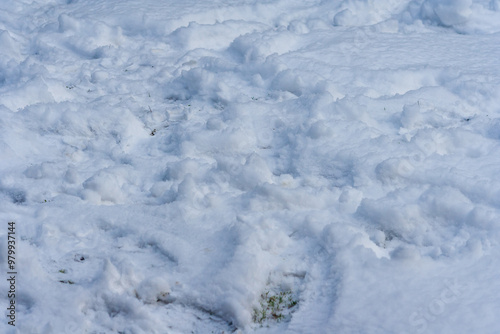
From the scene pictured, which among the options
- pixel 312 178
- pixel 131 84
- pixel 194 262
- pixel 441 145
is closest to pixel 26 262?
pixel 194 262

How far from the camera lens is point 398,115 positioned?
371 cm

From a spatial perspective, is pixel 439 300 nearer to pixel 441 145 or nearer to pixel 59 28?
pixel 441 145

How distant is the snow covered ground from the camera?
2301mm

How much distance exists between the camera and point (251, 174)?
310 centimetres

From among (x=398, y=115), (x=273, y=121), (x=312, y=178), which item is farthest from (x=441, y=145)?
(x=273, y=121)

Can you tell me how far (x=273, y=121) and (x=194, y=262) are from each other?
1.47 m

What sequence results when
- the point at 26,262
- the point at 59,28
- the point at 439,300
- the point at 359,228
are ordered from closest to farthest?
the point at 439,300
the point at 26,262
the point at 359,228
the point at 59,28

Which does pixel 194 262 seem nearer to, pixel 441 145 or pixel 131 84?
pixel 441 145

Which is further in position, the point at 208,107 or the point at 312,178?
the point at 208,107

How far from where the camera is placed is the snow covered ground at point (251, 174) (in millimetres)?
2301

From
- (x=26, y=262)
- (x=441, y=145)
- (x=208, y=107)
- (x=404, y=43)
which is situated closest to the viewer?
(x=26, y=262)

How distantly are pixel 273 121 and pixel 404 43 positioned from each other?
6.34 feet

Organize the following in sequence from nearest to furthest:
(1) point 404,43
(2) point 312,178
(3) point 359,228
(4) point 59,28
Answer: (3) point 359,228 → (2) point 312,178 → (1) point 404,43 → (4) point 59,28

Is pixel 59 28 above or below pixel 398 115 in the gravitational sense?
above
